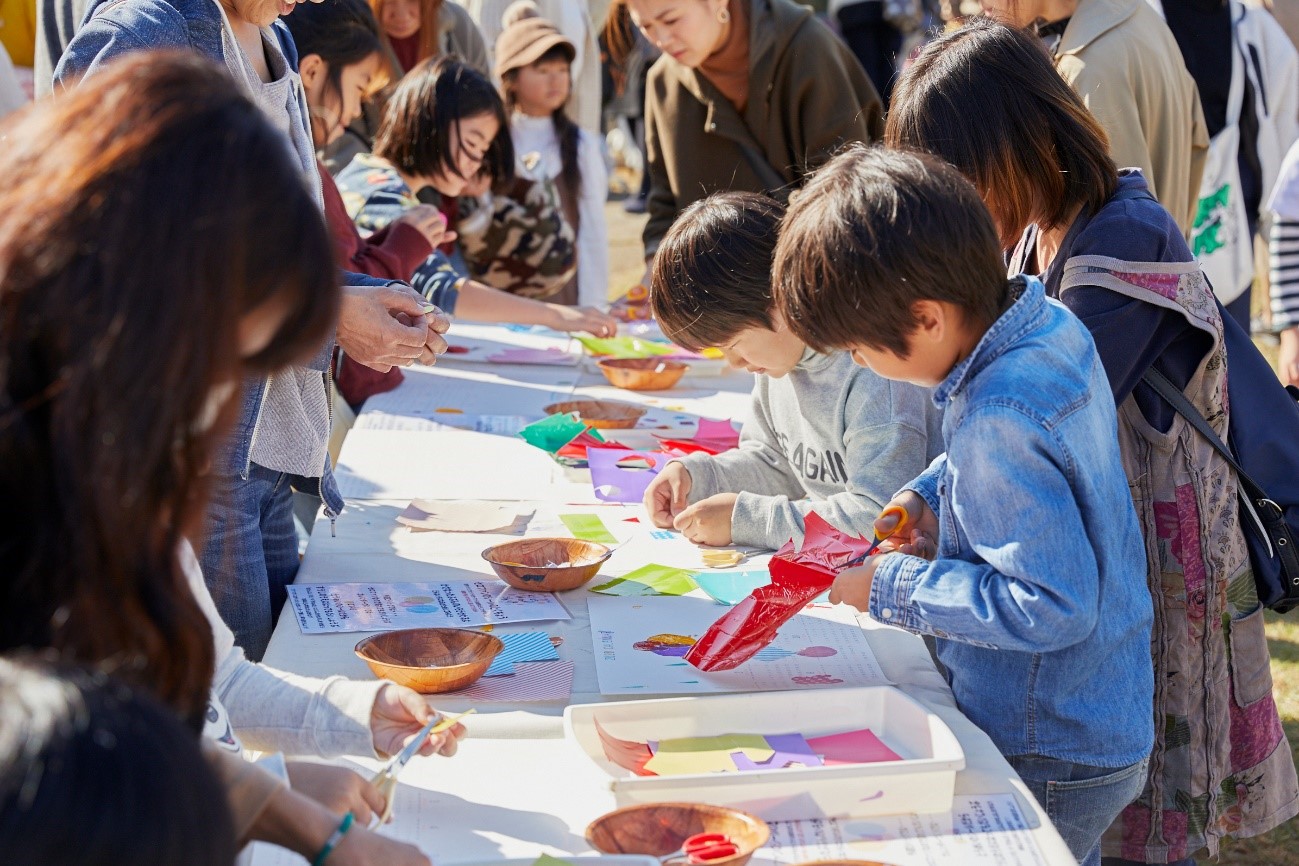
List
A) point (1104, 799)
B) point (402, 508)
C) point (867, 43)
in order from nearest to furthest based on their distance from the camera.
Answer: point (1104, 799), point (402, 508), point (867, 43)

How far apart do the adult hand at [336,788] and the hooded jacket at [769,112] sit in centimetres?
258

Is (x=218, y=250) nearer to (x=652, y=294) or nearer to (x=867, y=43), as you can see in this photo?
Answer: (x=652, y=294)

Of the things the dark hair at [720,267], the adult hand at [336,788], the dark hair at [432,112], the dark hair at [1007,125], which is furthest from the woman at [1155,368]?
the dark hair at [432,112]

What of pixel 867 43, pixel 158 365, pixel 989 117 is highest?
pixel 158 365

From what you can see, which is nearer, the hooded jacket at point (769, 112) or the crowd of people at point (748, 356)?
the crowd of people at point (748, 356)

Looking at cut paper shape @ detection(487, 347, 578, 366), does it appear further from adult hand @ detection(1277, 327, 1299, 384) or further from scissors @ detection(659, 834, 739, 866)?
scissors @ detection(659, 834, 739, 866)

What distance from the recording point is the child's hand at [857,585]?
154 cm

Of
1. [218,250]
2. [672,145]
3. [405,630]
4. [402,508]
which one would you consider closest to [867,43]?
[672,145]

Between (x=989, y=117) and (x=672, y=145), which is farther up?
(x=989, y=117)

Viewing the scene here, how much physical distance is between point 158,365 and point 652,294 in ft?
4.90

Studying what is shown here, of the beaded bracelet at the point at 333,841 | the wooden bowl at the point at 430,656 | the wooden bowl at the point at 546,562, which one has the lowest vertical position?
the wooden bowl at the point at 546,562

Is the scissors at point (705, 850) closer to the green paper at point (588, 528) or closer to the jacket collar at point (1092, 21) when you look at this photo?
the green paper at point (588, 528)

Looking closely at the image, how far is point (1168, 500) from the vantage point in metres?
1.94

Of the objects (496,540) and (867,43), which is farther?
(867,43)
